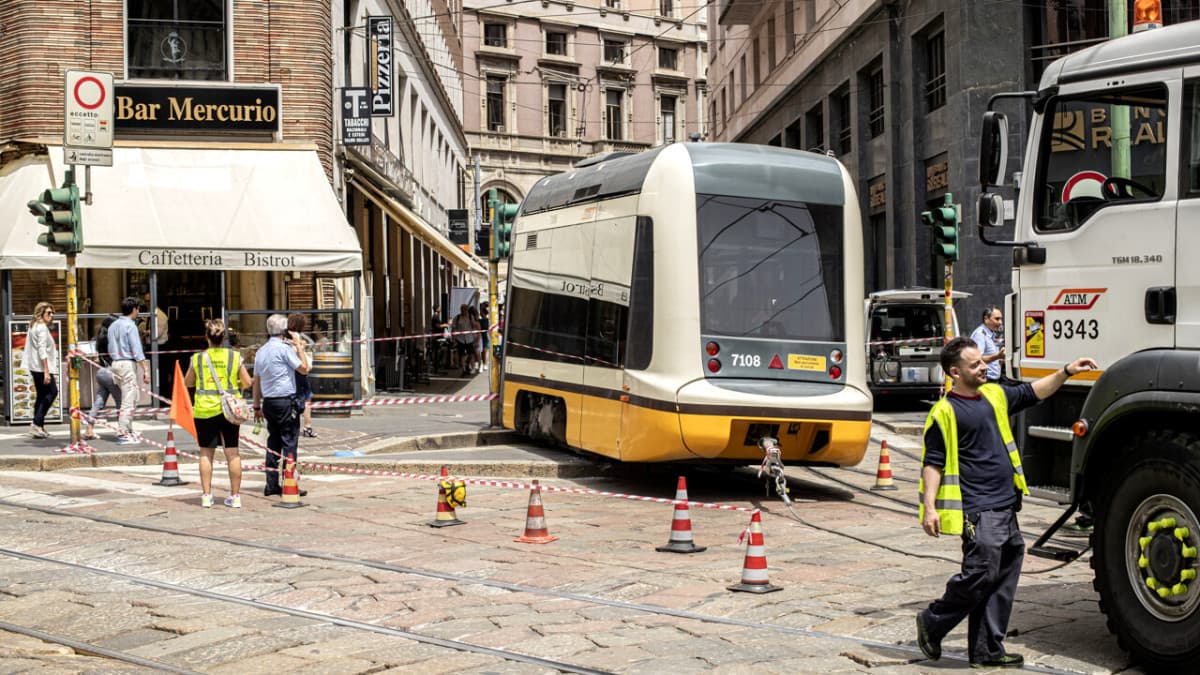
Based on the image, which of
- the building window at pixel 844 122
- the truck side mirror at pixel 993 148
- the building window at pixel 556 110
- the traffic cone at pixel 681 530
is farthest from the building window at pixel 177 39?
the building window at pixel 556 110

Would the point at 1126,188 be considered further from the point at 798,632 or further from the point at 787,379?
the point at 787,379

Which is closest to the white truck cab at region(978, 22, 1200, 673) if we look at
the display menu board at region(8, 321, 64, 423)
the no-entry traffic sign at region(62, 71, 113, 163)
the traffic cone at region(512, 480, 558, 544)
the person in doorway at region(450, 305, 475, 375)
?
the traffic cone at region(512, 480, 558, 544)

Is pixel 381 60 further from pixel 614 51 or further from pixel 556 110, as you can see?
pixel 614 51

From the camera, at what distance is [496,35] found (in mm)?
63219

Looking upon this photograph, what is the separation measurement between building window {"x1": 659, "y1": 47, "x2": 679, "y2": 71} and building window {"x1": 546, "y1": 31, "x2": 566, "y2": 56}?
6493mm

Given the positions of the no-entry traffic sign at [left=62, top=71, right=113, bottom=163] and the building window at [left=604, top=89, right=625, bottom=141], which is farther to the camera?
the building window at [left=604, top=89, right=625, bottom=141]

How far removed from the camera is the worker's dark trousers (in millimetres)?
6094

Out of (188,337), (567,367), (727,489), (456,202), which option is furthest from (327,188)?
(456,202)

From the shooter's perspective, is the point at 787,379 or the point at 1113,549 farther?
the point at 787,379

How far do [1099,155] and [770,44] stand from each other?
36.0 meters

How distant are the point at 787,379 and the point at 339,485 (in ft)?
15.2

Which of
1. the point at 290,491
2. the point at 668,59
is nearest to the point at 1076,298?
the point at 290,491

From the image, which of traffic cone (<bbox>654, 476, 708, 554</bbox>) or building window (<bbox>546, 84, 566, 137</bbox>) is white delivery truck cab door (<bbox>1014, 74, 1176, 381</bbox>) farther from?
building window (<bbox>546, 84, 566, 137</bbox>)

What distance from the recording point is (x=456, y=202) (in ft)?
176
